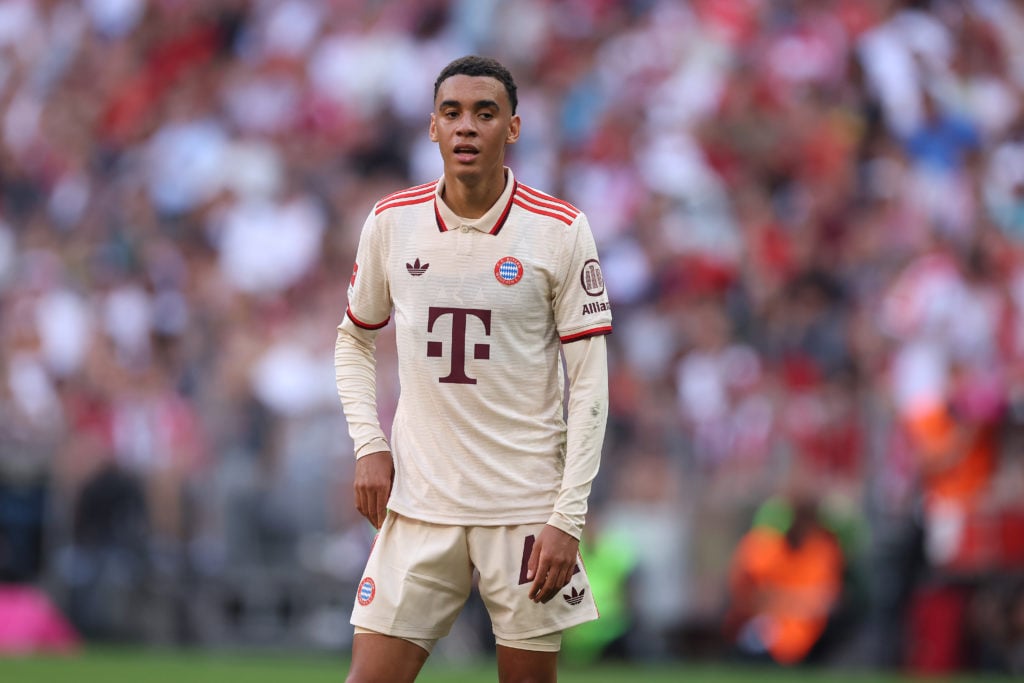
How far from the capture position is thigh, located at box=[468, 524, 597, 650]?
510 cm

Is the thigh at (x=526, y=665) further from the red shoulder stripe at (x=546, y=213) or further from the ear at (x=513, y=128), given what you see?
the ear at (x=513, y=128)

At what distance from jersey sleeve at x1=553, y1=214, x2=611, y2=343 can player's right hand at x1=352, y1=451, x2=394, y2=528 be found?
694 millimetres

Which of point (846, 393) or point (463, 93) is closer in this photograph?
point (463, 93)

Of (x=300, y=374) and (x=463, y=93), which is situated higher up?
(x=463, y=93)

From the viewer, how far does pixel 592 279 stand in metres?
5.17

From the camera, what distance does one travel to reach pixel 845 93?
14.1m

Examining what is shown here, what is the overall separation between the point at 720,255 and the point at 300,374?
342 cm

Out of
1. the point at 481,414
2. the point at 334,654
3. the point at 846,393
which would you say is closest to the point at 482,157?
the point at 481,414

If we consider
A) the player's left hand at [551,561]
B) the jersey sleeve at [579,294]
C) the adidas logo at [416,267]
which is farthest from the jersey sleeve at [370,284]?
the player's left hand at [551,561]

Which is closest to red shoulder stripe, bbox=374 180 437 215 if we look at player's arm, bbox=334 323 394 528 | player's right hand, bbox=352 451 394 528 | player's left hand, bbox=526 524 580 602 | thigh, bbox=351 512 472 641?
player's arm, bbox=334 323 394 528

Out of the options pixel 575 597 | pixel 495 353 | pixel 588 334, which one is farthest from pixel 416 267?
pixel 575 597

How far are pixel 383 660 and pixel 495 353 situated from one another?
1003mm

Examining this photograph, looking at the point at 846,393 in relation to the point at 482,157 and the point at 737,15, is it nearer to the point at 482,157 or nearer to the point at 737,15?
the point at 737,15

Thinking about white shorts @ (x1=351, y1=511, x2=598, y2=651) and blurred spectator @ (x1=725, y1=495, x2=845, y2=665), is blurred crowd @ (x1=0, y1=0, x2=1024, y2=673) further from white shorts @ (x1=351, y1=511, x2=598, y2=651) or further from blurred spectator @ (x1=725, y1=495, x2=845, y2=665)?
white shorts @ (x1=351, y1=511, x2=598, y2=651)
